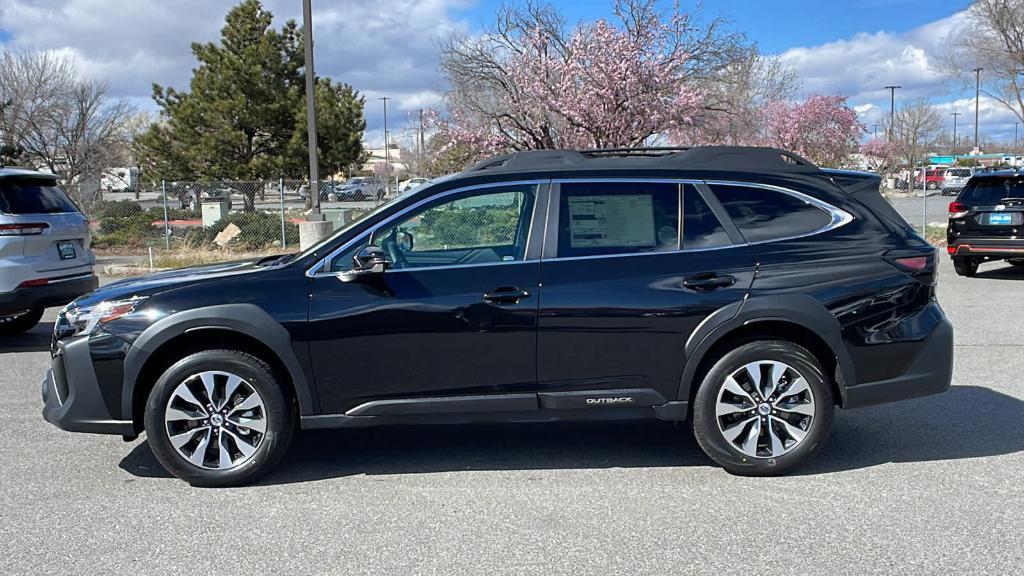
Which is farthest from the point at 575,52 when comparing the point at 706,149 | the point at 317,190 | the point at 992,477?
the point at 992,477

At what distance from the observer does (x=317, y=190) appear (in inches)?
683

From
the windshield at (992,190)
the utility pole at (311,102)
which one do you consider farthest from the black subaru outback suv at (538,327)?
the utility pole at (311,102)

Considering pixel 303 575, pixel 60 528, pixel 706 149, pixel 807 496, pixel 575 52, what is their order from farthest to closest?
pixel 575 52
pixel 706 149
pixel 807 496
pixel 60 528
pixel 303 575

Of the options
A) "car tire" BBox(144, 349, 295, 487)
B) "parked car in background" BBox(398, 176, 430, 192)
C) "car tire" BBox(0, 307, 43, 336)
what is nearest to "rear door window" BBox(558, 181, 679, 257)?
"parked car in background" BBox(398, 176, 430, 192)

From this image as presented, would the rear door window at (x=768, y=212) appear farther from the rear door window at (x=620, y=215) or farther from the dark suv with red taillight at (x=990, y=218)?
the dark suv with red taillight at (x=990, y=218)

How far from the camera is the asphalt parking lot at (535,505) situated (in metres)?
3.68

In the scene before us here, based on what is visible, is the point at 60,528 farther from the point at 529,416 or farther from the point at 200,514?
the point at 529,416

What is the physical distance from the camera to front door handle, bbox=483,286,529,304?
4555mm

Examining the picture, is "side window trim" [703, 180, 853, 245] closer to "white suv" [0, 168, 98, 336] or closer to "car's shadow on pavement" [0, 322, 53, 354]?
"white suv" [0, 168, 98, 336]

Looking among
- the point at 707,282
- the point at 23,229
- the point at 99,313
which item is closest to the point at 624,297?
the point at 707,282

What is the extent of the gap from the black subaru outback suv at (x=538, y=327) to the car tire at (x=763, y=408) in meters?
0.01

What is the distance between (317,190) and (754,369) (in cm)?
1404

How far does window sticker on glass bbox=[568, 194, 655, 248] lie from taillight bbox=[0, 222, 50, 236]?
6082 millimetres

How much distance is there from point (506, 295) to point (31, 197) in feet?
20.3
